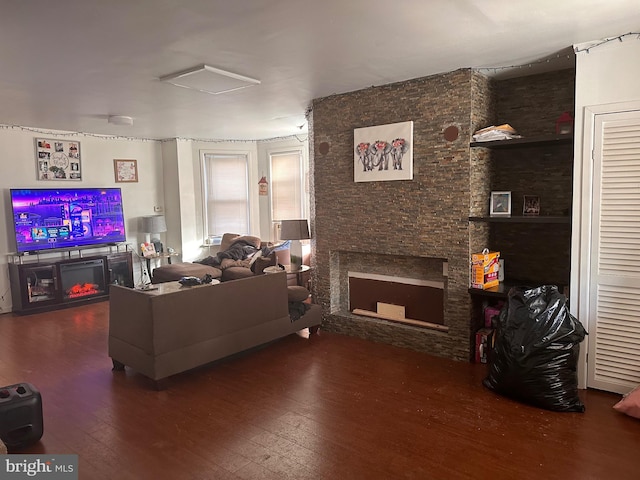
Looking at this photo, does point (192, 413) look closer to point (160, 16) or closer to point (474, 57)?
point (160, 16)

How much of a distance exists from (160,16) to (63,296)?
15.8 ft

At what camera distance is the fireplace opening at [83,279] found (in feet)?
20.1

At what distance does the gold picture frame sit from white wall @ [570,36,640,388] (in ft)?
20.3

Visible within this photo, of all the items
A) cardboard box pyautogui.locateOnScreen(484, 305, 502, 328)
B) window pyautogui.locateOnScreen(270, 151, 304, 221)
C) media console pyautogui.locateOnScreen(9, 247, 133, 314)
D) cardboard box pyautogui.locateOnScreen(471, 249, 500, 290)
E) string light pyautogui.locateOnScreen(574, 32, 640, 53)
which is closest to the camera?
string light pyautogui.locateOnScreen(574, 32, 640, 53)

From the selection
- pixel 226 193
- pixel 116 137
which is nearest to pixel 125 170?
pixel 116 137

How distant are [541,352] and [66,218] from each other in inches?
235

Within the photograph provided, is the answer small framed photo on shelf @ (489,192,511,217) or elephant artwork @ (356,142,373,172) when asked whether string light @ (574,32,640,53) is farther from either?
elephant artwork @ (356,142,373,172)

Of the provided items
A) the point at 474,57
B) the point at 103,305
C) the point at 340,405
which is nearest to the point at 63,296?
the point at 103,305

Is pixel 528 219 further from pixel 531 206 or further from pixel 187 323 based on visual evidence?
pixel 187 323

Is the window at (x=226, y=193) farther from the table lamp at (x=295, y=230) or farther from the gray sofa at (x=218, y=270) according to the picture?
the table lamp at (x=295, y=230)

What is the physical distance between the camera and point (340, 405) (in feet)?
10.3

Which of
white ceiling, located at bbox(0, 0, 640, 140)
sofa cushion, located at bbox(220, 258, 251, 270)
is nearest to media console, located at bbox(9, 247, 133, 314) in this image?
sofa cushion, located at bbox(220, 258, 251, 270)

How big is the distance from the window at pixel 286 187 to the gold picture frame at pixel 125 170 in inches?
85.9

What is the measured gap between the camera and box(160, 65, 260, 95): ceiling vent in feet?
11.4
